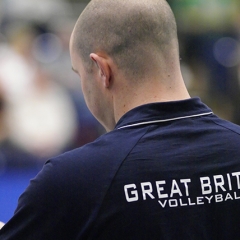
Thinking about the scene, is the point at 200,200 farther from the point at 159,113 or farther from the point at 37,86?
the point at 37,86

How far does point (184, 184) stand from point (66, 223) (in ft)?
0.78

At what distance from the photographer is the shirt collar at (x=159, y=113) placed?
1.05 m

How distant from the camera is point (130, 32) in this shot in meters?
1.11

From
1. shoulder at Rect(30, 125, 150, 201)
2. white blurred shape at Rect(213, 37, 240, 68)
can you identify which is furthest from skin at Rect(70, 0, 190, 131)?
white blurred shape at Rect(213, 37, 240, 68)

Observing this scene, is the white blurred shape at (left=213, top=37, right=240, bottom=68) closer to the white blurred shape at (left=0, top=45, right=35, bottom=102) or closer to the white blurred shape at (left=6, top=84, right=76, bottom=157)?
the white blurred shape at (left=6, top=84, right=76, bottom=157)

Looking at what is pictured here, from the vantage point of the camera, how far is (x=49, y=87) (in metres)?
4.03

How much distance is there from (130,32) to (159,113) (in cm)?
19

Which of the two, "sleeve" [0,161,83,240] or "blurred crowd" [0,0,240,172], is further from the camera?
"blurred crowd" [0,0,240,172]

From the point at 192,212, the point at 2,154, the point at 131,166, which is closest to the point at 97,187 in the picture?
the point at 131,166

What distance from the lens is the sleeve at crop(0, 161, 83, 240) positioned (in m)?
0.97

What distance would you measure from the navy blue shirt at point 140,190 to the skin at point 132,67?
85mm

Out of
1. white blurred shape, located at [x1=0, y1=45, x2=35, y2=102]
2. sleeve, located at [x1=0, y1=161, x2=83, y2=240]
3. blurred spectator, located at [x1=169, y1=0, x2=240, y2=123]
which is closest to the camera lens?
sleeve, located at [x1=0, y1=161, x2=83, y2=240]

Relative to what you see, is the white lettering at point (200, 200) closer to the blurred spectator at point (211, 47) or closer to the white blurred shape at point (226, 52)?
the blurred spectator at point (211, 47)

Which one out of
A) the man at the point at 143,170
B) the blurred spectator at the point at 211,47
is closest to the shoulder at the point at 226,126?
the man at the point at 143,170
